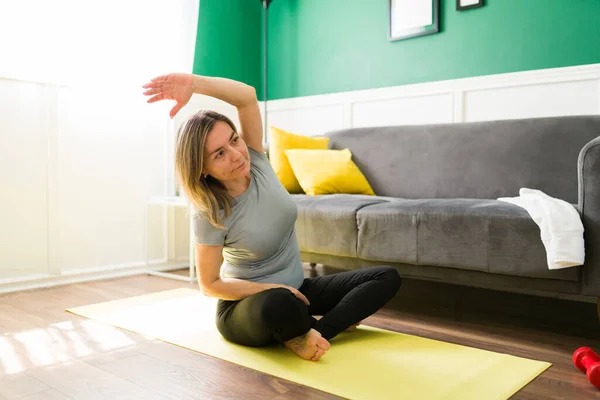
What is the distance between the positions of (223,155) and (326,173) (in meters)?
1.38

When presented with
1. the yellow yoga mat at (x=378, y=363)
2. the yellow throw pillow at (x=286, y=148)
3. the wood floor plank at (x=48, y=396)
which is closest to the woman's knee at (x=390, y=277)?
the yellow yoga mat at (x=378, y=363)

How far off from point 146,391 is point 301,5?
3.25 meters

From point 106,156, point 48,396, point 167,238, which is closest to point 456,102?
point 167,238

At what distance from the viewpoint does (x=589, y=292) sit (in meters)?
1.71

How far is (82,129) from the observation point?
2.99 metres

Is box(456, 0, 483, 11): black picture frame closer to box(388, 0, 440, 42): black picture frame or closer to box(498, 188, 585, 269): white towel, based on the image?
box(388, 0, 440, 42): black picture frame

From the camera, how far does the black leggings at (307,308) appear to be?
4.95 feet

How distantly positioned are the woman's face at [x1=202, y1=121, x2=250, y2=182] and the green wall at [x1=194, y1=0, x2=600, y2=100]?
2.10 metres

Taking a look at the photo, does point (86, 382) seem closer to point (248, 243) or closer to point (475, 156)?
point (248, 243)

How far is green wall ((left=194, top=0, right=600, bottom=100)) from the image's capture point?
287 centimetres

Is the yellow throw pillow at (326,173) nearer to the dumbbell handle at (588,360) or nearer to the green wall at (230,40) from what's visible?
the green wall at (230,40)

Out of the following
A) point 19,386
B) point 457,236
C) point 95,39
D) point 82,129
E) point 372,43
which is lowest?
point 19,386

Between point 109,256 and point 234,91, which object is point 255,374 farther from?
point 109,256

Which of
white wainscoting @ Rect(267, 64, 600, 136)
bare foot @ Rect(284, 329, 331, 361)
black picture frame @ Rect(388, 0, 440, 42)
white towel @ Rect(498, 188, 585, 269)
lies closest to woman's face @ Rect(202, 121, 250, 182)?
bare foot @ Rect(284, 329, 331, 361)
